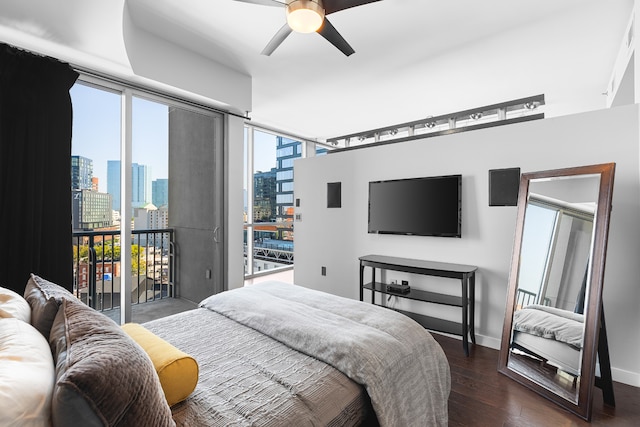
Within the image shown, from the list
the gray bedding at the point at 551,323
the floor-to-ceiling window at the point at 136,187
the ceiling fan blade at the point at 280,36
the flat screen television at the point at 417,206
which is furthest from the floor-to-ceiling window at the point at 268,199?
the gray bedding at the point at 551,323

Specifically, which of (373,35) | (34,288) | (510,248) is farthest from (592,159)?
(34,288)

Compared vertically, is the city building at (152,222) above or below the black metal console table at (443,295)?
above

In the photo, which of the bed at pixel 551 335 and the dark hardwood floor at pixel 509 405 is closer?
the dark hardwood floor at pixel 509 405

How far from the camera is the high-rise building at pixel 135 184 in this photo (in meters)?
3.08

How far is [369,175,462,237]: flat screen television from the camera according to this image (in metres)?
3.23

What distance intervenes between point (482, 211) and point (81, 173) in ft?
12.2

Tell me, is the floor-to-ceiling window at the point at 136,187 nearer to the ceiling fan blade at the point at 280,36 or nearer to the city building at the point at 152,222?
the city building at the point at 152,222

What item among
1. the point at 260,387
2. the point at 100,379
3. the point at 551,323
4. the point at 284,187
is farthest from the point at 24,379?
the point at 284,187

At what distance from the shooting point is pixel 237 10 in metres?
2.66

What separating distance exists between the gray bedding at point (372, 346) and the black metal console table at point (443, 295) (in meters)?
1.13

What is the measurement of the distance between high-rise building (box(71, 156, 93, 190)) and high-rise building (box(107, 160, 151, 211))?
0.51 feet

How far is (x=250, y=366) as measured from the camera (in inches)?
57.7

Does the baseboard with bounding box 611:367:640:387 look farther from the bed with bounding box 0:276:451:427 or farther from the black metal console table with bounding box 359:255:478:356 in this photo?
the bed with bounding box 0:276:451:427

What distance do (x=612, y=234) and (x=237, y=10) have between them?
3410 millimetres
